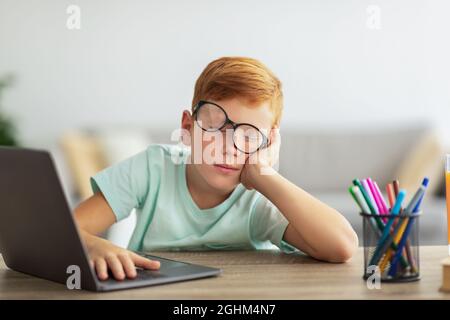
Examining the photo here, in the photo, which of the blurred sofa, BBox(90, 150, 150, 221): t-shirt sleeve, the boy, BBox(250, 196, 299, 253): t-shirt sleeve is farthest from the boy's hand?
the blurred sofa

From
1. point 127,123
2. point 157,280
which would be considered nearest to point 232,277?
point 157,280

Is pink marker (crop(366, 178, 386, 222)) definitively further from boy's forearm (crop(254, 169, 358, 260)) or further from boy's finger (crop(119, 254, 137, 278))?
boy's finger (crop(119, 254, 137, 278))

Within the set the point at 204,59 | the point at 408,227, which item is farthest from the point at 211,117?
the point at 204,59

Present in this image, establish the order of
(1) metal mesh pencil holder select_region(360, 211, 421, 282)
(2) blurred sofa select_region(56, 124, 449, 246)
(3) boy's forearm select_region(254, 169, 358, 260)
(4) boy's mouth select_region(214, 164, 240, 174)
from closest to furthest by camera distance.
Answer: (1) metal mesh pencil holder select_region(360, 211, 421, 282) → (3) boy's forearm select_region(254, 169, 358, 260) → (4) boy's mouth select_region(214, 164, 240, 174) → (2) blurred sofa select_region(56, 124, 449, 246)

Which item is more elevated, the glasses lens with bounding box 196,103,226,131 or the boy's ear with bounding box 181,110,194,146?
the glasses lens with bounding box 196,103,226,131

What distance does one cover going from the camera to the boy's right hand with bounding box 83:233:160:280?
1088 mm

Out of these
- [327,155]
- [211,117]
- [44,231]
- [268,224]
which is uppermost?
[211,117]

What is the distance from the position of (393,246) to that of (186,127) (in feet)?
1.93

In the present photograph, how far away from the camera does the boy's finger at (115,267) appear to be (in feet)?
3.55

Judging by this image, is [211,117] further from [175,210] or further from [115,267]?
[115,267]


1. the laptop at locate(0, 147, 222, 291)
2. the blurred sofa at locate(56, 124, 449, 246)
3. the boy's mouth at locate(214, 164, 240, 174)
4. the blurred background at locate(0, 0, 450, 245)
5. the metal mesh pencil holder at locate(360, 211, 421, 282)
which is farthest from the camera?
the blurred background at locate(0, 0, 450, 245)

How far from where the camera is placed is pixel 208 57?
534 cm

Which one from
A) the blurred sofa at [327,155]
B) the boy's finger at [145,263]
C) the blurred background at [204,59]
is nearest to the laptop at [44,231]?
the boy's finger at [145,263]

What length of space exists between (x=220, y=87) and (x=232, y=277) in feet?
1.36
